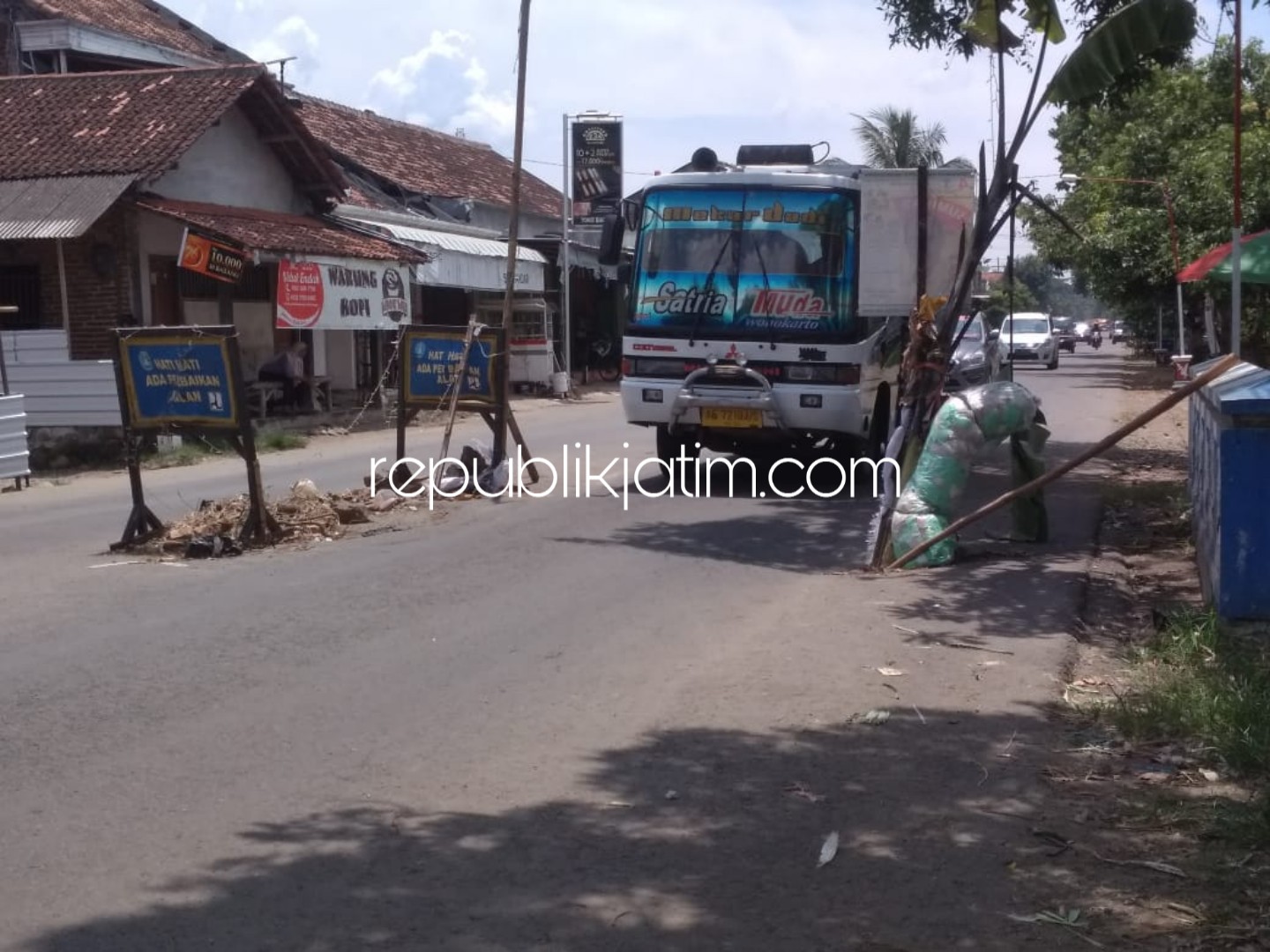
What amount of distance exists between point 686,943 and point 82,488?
14.3m

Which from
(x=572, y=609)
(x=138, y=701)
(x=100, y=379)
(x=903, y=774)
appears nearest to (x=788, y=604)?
(x=572, y=609)

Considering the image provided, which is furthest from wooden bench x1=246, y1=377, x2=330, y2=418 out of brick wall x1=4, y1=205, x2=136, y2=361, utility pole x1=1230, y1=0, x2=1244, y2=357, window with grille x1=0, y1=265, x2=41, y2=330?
utility pole x1=1230, y1=0, x2=1244, y2=357

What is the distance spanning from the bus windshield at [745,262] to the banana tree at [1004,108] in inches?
108

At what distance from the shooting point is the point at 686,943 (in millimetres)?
4234

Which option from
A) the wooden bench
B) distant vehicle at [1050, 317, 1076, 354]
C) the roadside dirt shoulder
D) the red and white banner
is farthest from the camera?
distant vehicle at [1050, 317, 1076, 354]

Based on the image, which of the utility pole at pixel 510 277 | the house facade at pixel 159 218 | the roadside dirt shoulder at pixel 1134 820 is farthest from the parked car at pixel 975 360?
the roadside dirt shoulder at pixel 1134 820

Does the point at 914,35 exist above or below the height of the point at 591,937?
above

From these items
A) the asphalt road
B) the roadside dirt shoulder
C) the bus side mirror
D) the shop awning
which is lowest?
the roadside dirt shoulder

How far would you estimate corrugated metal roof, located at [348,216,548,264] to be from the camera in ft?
90.9

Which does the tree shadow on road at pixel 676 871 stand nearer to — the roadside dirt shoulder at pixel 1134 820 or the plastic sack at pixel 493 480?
the roadside dirt shoulder at pixel 1134 820

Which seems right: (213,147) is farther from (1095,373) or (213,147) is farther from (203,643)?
(1095,373)

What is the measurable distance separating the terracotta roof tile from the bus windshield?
31.4 ft

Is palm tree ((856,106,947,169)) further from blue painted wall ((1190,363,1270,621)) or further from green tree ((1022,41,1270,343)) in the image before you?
blue painted wall ((1190,363,1270,621))

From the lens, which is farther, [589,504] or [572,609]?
[589,504]
